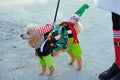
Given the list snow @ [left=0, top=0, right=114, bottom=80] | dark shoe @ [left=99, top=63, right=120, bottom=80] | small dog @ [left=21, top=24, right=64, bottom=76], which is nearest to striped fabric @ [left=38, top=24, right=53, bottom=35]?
small dog @ [left=21, top=24, right=64, bottom=76]

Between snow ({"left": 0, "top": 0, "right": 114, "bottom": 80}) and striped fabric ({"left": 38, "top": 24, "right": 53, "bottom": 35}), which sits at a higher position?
striped fabric ({"left": 38, "top": 24, "right": 53, "bottom": 35})

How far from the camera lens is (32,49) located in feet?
11.5

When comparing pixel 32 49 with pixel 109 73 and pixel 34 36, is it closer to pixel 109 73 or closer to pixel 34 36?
pixel 34 36

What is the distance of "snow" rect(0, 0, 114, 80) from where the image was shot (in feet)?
10.0

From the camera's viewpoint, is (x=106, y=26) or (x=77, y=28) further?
(x=106, y=26)

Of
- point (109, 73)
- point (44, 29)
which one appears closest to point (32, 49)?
point (44, 29)

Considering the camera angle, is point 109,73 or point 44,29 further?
point 109,73

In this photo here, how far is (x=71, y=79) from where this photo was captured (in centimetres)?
296

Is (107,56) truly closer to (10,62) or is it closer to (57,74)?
(57,74)

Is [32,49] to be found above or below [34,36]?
below

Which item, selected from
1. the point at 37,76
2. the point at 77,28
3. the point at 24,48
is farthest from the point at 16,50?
the point at 77,28

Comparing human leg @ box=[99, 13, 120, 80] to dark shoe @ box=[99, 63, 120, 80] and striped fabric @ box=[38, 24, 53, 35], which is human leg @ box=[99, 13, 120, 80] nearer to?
dark shoe @ box=[99, 63, 120, 80]

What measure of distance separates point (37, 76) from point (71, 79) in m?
0.29

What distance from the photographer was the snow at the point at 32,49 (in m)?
3.06
